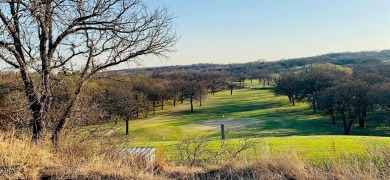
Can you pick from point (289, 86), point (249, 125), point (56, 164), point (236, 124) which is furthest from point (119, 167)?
point (289, 86)

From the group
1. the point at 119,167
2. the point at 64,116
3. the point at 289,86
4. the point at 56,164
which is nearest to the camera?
the point at 56,164

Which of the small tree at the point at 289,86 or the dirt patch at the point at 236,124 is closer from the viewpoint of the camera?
the dirt patch at the point at 236,124

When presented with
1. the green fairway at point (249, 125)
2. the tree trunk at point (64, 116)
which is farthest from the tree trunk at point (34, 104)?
the green fairway at point (249, 125)

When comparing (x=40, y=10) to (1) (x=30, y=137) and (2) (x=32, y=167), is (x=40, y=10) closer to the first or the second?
(1) (x=30, y=137)

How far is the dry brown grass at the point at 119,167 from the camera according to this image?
6.34m

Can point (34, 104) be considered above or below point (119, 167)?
above

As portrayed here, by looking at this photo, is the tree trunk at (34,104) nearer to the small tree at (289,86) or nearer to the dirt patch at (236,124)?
the dirt patch at (236,124)

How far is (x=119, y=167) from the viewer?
23.5 ft

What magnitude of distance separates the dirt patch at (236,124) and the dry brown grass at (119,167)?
41531mm

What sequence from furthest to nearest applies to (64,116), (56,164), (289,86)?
(289,86) < (64,116) < (56,164)

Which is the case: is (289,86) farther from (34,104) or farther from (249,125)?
(34,104)

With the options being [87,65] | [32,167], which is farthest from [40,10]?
[32,167]

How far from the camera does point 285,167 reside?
7.07 metres

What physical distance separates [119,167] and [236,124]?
46.6 meters
